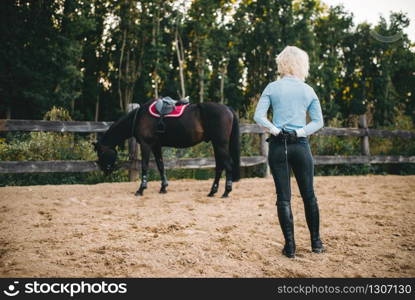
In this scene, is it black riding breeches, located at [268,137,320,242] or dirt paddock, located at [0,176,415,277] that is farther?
black riding breeches, located at [268,137,320,242]

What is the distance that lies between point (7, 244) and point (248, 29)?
24.4 m

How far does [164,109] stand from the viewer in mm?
6062

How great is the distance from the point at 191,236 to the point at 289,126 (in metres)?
1.48

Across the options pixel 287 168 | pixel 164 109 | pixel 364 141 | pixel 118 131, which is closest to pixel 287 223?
pixel 287 168

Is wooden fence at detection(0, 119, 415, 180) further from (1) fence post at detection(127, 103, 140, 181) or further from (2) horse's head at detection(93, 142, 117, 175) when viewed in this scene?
A: (2) horse's head at detection(93, 142, 117, 175)

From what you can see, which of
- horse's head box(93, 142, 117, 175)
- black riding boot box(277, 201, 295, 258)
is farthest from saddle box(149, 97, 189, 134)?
black riding boot box(277, 201, 295, 258)

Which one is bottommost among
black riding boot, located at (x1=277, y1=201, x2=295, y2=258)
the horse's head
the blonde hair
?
black riding boot, located at (x1=277, y1=201, x2=295, y2=258)

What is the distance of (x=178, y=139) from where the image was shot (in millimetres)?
6125

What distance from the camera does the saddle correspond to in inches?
237

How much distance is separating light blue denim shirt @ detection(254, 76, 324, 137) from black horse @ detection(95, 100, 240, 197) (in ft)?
10.1

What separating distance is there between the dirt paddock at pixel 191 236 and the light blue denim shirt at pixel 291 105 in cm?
109

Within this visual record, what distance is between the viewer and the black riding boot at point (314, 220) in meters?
2.78

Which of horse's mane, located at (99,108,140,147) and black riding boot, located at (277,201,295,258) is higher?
horse's mane, located at (99,108,140,147)

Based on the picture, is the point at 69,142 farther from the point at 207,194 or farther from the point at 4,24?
the point at 4,24
